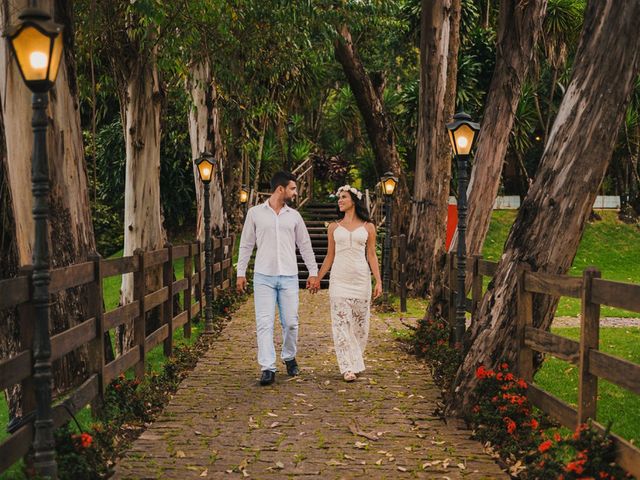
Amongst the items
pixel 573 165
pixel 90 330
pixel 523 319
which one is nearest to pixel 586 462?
pixel 523 319

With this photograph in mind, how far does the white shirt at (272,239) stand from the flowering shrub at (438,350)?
1.75m

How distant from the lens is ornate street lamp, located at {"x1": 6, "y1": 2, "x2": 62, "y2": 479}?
4793 millimetres

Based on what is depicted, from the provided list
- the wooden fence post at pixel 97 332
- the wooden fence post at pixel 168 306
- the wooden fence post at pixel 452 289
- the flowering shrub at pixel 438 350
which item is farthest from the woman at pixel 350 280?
the wooden fence post at pixel 97 332

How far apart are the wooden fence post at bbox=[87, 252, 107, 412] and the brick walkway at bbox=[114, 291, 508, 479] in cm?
52

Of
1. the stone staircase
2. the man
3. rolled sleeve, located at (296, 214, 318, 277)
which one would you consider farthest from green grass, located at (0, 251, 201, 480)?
the stone staircase

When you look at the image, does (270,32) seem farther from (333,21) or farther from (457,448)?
(457,448)

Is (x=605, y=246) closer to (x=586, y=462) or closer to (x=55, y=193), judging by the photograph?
(x=55, y=193)

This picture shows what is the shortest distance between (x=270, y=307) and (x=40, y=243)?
12.8 feet

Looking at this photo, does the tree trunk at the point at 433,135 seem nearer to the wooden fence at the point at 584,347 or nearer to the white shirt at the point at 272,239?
the white shirt at the point at 272,239

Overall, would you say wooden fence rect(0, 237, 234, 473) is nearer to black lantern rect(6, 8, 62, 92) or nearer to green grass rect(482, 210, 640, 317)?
black lantern rect(6, 8, 62, 92)

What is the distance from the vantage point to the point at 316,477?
17.8ft

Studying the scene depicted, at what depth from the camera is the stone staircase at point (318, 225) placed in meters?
25.0

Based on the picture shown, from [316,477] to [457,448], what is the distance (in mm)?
1324

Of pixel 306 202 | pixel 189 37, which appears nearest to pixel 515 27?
pixel 189 37
